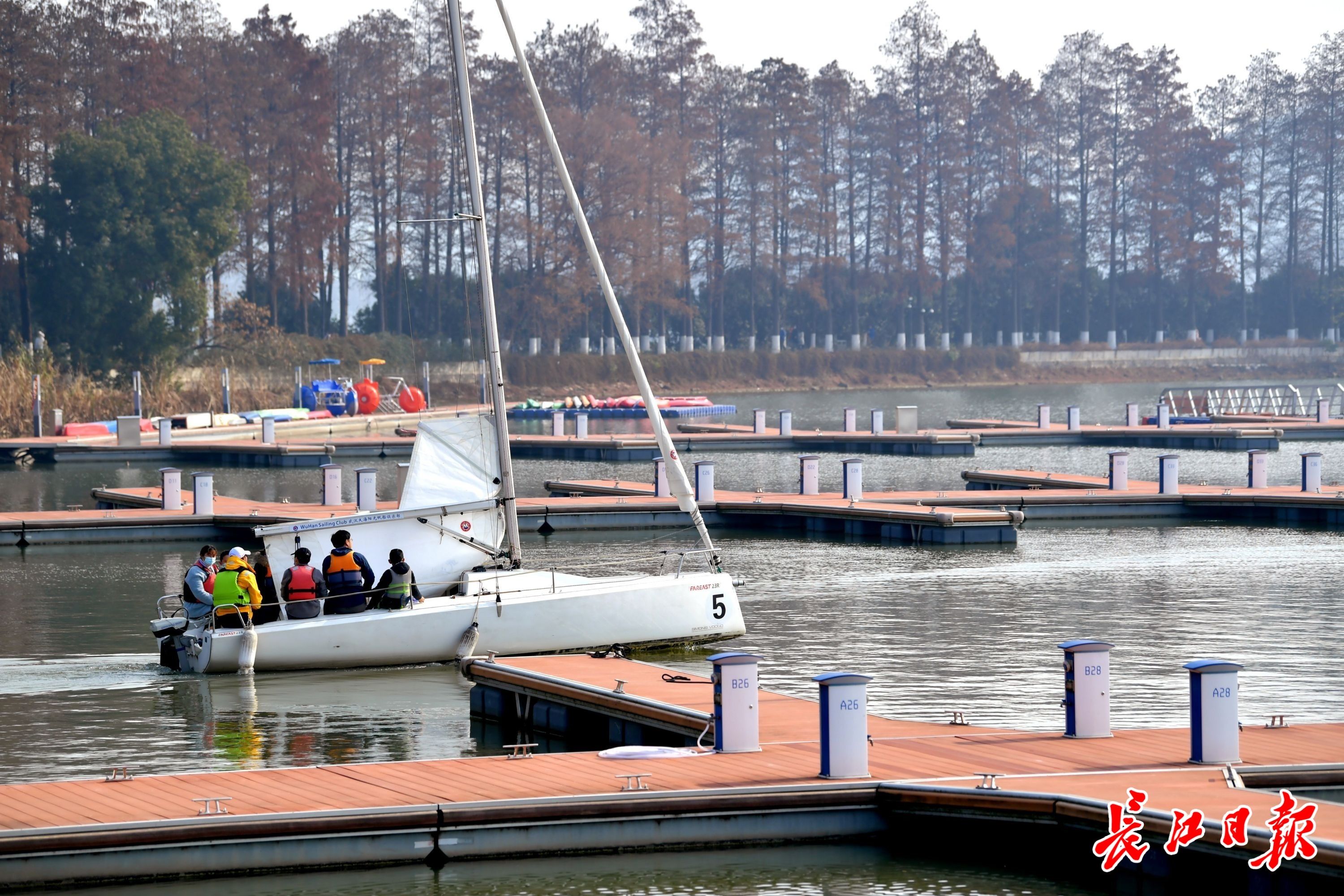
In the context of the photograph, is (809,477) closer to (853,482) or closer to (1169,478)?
(853,482)

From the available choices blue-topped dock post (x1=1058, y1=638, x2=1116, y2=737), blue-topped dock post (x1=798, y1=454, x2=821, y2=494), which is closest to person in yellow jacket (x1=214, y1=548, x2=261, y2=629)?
blue-topped dock post (x1=1058, y1=638, x2=1116, y2=737)

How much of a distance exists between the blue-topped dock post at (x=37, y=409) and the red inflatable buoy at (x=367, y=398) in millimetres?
13421

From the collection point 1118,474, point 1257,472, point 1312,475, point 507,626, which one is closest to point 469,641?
point 507,626

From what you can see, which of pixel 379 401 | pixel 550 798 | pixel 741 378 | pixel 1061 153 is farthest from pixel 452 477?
pixel 1061 153

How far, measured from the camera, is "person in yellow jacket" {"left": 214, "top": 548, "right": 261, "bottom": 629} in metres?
18.7

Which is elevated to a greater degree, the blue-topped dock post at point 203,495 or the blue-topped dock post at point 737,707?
the blue-topped dock post at point 203,495

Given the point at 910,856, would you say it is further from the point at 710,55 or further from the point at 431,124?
the point at 710,55

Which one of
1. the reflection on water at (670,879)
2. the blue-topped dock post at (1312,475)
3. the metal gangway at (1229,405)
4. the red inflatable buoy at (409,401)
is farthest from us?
the red inflatable buoy at (409,401)

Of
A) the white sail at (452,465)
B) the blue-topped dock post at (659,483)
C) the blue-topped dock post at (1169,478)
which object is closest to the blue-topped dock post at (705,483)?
the blue-topped dock post at (659,483)

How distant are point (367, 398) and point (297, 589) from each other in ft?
156

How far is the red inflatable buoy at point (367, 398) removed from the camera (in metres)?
65.6

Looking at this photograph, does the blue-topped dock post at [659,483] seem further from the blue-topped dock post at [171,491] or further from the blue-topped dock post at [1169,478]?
the blue-topped dock post at [1169,478]

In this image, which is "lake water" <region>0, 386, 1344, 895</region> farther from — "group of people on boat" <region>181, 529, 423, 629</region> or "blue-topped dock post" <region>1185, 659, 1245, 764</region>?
"blue-topped dock post" <region>1185, 659, 1245, 764</region>

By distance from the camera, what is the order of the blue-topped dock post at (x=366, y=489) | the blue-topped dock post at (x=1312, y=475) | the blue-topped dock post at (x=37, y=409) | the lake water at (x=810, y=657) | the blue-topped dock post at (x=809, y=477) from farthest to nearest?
the blue-topped dock post at (x=37, y=409)
the blue-topped dock post at (x=809, y=477)
the blue-topped dock post at (x=1312, y=475)
the blue-topped dock post at (x=366, y=489)
the lake water at (x=810, y=657)
